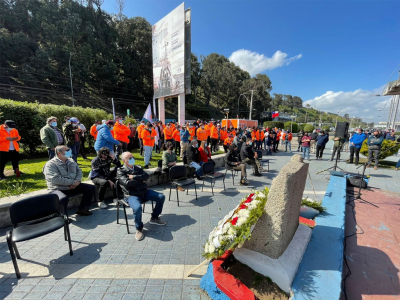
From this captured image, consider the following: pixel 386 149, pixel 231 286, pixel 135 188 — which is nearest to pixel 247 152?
pixel 135 188

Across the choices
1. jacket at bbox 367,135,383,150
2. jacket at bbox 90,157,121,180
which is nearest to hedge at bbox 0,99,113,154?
jacket at bbox 90,157,121,180

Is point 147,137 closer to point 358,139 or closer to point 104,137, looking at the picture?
point 104,137

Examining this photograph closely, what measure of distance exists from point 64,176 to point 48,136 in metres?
2.85

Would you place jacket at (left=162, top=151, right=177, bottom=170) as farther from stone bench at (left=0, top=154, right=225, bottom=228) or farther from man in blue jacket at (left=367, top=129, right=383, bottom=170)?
man in blue jacket at (left=367, top=129, right=383, bottom=170)

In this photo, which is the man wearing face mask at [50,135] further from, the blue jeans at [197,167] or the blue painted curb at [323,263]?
the blue painted curb at [323,263]

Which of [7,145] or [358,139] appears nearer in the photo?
[7,145]

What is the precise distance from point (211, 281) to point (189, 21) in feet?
50.5

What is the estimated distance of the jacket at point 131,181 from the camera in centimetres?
369

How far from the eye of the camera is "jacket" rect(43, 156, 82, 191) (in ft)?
12.0

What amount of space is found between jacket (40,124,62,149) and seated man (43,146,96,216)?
243 centimetres

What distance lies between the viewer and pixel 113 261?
286 centimetres

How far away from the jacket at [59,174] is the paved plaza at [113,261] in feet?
2.82

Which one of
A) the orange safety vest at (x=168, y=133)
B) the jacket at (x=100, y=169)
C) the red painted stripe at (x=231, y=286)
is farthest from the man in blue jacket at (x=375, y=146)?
the jacket at (x=100, y=169)

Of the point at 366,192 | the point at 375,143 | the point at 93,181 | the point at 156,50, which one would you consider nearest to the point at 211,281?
the point at 93,181
